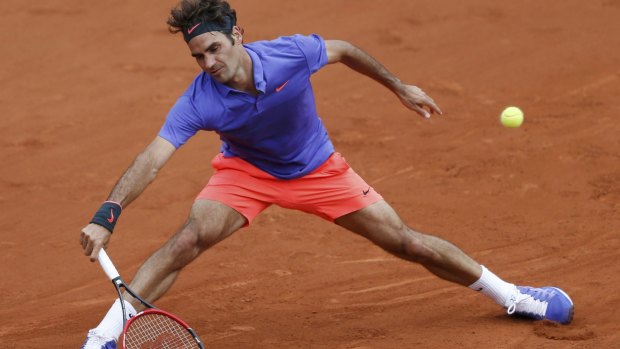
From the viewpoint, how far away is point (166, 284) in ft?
19.3

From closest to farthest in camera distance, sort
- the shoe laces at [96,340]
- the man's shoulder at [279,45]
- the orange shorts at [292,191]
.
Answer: the shoe laces at [96,340], the man's shoulder at [279,45], the orange shorts at [292,191]

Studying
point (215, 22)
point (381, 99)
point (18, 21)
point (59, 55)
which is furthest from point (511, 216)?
point (18, 21)

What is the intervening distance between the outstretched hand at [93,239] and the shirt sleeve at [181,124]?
0.68 m

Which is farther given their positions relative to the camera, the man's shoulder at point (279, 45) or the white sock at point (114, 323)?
the man's shoulder at point (279, 45)

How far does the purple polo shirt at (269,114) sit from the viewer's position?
5789mm

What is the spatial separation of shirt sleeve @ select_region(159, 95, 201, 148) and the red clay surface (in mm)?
1353

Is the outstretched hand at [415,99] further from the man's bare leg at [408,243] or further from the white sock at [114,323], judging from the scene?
the white sock at [114,323]

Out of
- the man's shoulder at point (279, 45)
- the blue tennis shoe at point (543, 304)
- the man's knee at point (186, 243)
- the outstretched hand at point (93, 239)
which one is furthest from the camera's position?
the blue tennis shoe at point (543, 304)

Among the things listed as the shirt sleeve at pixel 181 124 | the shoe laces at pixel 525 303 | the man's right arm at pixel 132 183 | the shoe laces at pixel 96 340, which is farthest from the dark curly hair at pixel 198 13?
the shoe laces at pixel 525 303

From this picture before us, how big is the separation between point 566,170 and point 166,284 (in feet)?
12.7

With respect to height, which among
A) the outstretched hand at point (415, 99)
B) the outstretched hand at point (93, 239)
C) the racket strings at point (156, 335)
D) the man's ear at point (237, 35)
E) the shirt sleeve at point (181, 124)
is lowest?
the racket strings at point (156, 335)

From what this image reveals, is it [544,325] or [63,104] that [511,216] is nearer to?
[544,325]

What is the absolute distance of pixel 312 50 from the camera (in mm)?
6109

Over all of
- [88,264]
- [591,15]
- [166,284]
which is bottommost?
[88,264]
